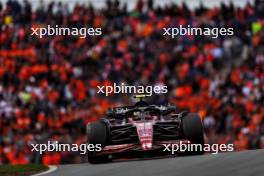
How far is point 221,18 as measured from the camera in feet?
77.0

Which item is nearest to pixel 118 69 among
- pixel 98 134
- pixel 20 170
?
pixel 20 170

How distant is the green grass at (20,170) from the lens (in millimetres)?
14777

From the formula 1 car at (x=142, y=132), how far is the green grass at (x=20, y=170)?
1.29 metres

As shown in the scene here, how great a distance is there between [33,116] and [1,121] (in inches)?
40.5

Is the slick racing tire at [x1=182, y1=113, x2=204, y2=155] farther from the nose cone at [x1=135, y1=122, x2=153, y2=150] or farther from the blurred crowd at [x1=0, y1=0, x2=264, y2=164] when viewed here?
the blurred crowd at [x1=0, y1=0, x2=264, y2=164]

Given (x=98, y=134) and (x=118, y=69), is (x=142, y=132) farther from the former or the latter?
(x=118, y=69)

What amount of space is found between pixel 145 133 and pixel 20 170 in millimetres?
2509

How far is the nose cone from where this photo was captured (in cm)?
1413

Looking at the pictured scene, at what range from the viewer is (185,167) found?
13.1m

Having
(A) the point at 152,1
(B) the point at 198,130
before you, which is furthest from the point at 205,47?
(B) the point at 198,130

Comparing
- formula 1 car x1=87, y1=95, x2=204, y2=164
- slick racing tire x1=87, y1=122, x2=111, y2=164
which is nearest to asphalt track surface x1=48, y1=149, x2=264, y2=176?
formula 1 car x1=87, y1=95, x2=204, y2=164

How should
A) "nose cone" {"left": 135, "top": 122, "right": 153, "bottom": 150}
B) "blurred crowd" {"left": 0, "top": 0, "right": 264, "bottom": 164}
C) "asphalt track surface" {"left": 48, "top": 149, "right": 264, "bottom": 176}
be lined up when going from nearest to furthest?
"asphalt track surface" {"left": 48, "top": 149, "right": 264, "bottom": 176} → "nose cone" {"left": 135, "top": 122, "right": 153, "bottom": 150} → "blurred crowd" {"left": 0, "top": 0, "right": 264, "bottom": 164}

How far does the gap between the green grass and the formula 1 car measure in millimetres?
1295

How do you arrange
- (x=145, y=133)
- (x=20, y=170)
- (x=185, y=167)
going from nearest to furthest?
1. (x=185, y=167)
2. (x=145, y=133)
3. (x=20, y=170)
